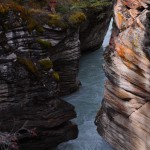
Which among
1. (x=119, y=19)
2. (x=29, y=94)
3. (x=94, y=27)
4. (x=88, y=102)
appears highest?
(x=119, y=19)

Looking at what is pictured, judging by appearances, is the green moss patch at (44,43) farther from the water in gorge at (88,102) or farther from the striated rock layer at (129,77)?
the water in gorge at (88,102)

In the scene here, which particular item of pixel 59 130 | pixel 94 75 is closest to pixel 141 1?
pixel 59 130

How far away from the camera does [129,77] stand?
9.42 m

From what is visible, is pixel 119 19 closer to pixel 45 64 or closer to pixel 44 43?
pixel 45 64

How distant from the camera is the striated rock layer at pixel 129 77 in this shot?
887 centimetres

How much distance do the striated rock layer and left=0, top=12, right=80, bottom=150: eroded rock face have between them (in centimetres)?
196

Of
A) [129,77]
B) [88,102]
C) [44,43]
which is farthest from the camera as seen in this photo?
[88,102]

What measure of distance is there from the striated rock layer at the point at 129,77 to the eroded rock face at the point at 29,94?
6.44ft

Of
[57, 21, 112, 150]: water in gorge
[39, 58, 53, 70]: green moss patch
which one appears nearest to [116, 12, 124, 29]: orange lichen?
[39, 58, 53, 70]: green moss patch

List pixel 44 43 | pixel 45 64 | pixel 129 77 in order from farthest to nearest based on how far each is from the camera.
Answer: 1. pixel 44 43
2. pixel 45 64
3. pixel 129 77

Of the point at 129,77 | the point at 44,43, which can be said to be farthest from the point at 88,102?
the point at 129,77

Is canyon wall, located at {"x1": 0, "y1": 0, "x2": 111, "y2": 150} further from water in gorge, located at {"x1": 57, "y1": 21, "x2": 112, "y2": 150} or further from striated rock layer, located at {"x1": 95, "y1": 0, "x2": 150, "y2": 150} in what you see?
striated rock layer, located at {"x1": 95, "y1": 0, "x2": 150, "y2": 150}

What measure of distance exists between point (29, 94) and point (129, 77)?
4026mm

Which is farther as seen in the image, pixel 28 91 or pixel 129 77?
pixel 28 91
